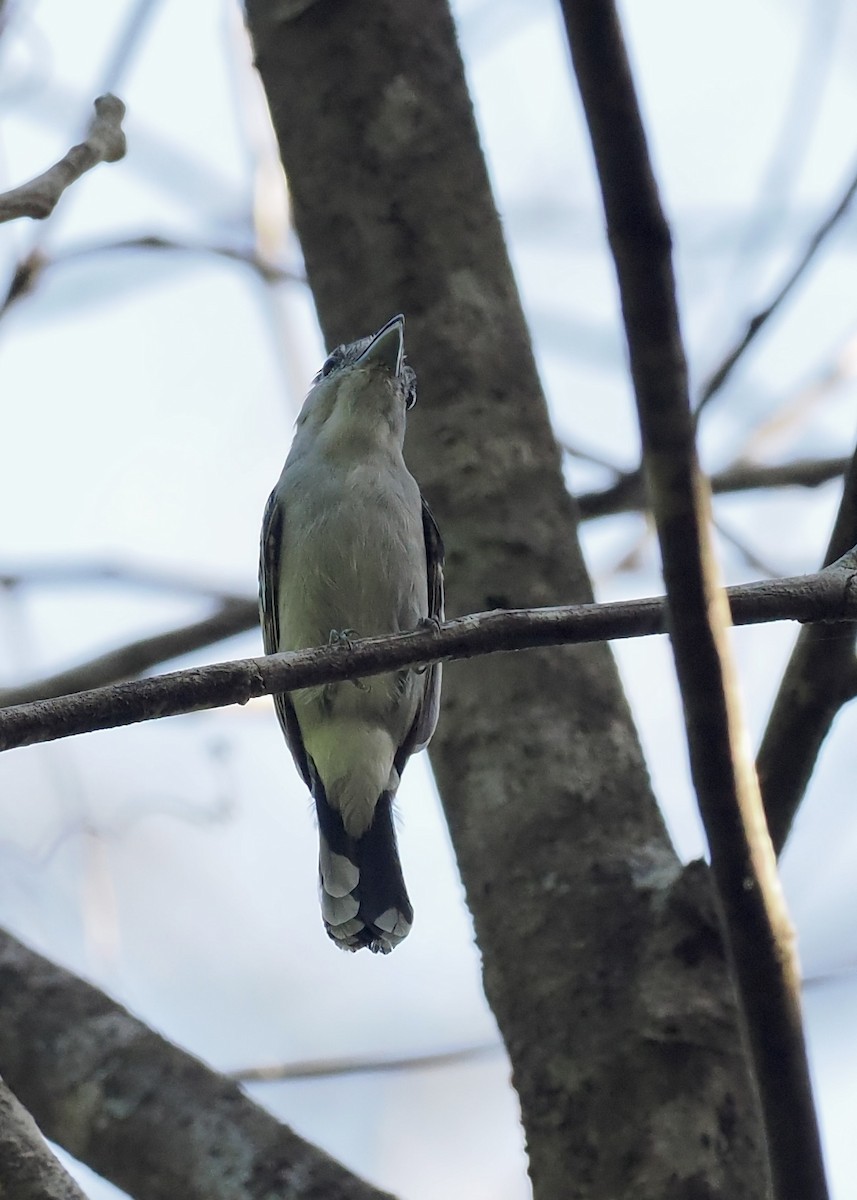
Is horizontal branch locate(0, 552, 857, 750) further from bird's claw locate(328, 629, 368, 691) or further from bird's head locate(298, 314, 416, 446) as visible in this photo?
bird's head locate(298, 314, 416, 446)

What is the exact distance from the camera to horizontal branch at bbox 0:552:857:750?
204cm

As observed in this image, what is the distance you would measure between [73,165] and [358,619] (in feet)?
5.38

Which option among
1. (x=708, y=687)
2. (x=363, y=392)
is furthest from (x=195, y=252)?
(x=708, y=687)

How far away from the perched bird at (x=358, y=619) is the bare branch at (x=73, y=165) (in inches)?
42.0

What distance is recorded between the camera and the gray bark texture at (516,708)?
2.76 meters

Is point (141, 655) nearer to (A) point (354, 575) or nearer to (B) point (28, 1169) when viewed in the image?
(A) point (354, 575)

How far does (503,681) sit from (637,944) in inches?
27.3

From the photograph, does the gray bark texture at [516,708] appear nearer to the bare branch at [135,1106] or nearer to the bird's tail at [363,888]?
the bare branch at [135,1106]

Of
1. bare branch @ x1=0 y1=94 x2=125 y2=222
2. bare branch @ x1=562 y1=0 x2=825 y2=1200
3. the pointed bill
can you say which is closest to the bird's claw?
the pointed bill

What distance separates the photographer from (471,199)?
398cm

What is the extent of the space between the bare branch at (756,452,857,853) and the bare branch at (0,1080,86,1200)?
1.38 meters

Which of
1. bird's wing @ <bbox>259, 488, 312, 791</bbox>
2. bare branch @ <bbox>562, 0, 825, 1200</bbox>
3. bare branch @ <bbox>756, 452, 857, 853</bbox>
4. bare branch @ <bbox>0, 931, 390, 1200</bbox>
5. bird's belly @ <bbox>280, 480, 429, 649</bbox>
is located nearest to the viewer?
bare branch @ <bbox>562, 0, 825, 1200</bbox>

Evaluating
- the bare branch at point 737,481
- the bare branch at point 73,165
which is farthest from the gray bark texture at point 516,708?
the bare branch at point 73,165

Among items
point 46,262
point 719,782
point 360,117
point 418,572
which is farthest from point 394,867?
point 719,782
